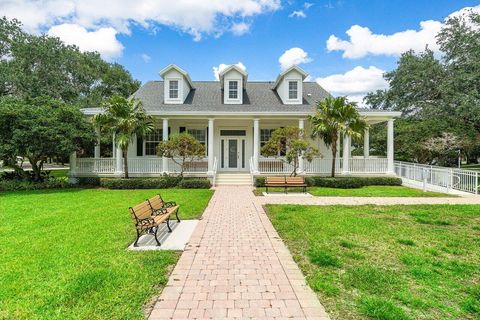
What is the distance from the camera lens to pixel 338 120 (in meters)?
15.0

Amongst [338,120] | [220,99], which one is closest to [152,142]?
[220,99]

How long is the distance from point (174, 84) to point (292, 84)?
8.02 m

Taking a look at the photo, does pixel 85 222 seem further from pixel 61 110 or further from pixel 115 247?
pixel 61 110

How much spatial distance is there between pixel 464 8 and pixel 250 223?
27.7 meters

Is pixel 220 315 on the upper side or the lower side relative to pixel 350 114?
lower

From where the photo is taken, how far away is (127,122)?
1469 centimetres

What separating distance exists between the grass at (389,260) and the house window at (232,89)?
12303mm

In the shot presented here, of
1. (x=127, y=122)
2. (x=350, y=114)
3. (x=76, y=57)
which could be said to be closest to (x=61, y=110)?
(x=127, y=122)

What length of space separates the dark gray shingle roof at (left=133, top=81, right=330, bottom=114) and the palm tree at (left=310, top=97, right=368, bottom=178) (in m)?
1.71

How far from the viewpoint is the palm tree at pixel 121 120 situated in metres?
14.8

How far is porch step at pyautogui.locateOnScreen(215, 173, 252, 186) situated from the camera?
16.6 m

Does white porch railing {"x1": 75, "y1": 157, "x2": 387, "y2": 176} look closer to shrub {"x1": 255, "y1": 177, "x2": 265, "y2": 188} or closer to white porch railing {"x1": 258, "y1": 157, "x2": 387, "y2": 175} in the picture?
white porch railing {"x1": 258, "y1": 157, "x2": 387, "y2": 175}

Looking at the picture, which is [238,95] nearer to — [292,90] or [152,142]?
[292,90]

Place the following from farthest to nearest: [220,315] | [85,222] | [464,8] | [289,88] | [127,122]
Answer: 1. [464,8]
2. [289,88]
3. [127,122]
4. [85,222]
5. [220,315]
